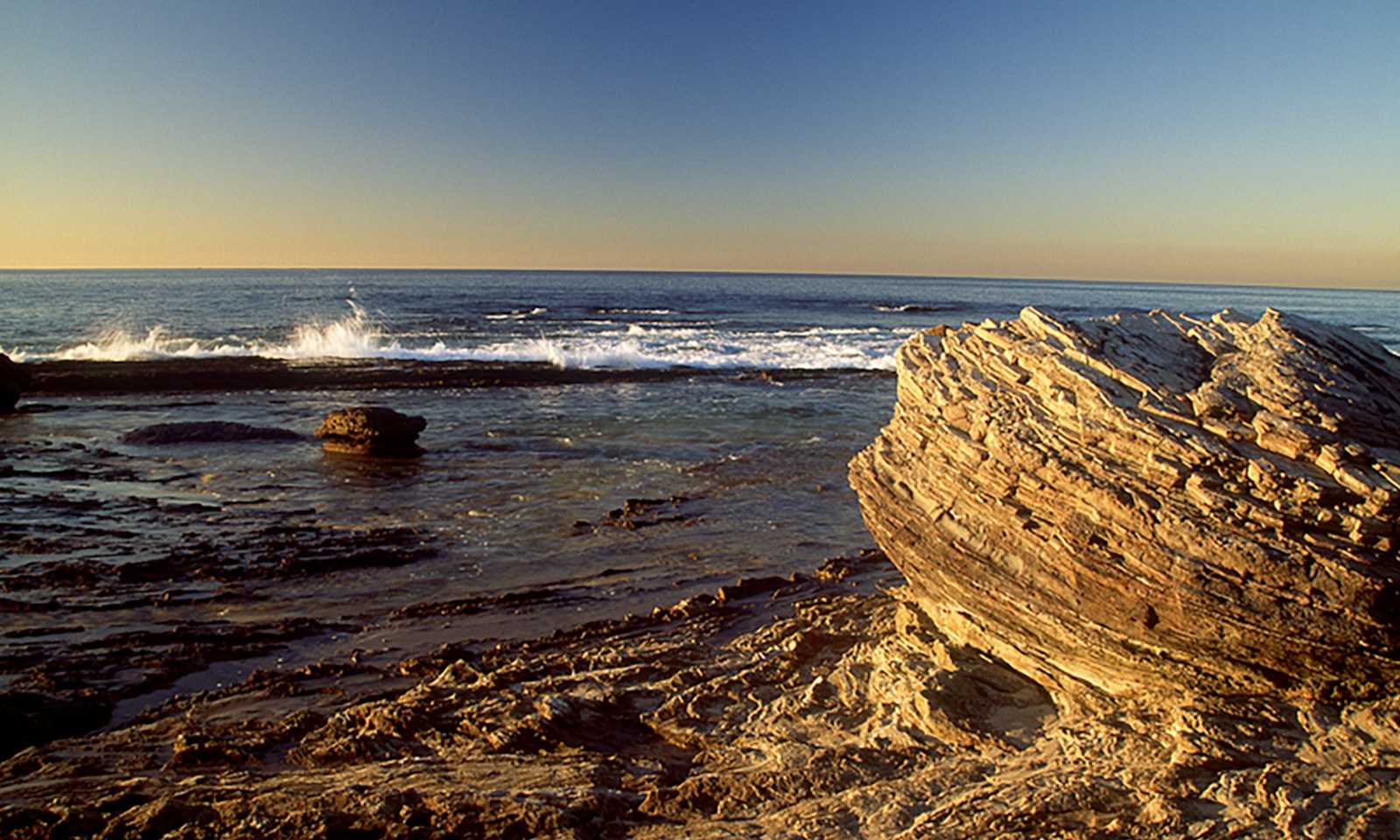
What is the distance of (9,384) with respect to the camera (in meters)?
17.6

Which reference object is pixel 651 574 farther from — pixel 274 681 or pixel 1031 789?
pixel 1031 789

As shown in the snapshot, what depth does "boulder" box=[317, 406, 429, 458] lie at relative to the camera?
1432 cm

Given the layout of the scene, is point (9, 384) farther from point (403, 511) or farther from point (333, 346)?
point (403, 511)

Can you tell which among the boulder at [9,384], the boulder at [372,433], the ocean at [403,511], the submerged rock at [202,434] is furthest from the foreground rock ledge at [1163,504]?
the boulder at [9,384]

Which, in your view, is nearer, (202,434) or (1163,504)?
(1163,504)

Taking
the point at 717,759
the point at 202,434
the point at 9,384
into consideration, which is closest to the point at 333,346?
the point at 9,384

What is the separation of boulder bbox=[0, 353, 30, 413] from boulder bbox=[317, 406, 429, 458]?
29.5 feet

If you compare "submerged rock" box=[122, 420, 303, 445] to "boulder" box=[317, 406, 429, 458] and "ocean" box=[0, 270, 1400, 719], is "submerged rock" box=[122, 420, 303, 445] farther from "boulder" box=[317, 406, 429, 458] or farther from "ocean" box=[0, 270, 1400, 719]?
"boulder" box=[317, 406, 429, 458]

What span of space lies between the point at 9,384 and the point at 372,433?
1069 centimetres

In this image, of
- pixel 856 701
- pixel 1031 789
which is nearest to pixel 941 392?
pixel 856 701

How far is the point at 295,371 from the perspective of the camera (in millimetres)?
23844

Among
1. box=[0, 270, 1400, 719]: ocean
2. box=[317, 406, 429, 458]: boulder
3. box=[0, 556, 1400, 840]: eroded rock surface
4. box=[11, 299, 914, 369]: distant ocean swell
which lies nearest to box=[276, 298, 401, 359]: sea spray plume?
box=[11, 299, 914, 369]: distant ocean swell

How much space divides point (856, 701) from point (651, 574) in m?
3.73

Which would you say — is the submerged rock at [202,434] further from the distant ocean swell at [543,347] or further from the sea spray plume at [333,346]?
the sea spray plume at [333,346]
